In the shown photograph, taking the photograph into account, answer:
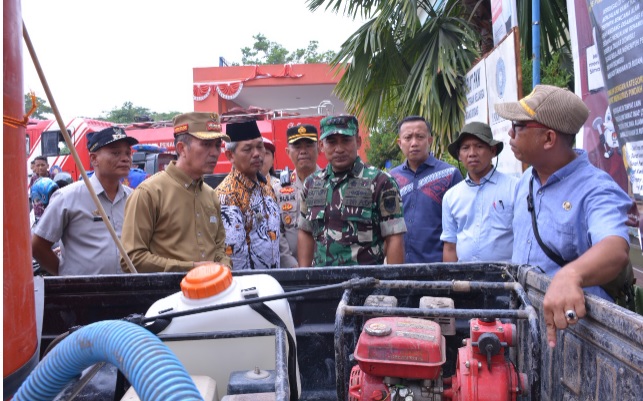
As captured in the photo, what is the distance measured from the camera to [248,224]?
11.5 ft

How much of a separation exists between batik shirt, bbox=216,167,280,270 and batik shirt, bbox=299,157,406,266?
1.98 feet

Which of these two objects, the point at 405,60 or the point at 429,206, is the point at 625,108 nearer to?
the point at 429,206

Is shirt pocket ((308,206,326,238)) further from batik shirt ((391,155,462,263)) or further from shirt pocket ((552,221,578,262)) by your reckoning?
shirt pocket ((552,221,578,262))

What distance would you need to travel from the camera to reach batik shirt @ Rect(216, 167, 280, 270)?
344 centimetres

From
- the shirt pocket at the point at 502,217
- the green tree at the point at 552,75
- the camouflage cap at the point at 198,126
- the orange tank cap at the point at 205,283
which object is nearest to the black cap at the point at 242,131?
the camouflage cap at the point at 198,126

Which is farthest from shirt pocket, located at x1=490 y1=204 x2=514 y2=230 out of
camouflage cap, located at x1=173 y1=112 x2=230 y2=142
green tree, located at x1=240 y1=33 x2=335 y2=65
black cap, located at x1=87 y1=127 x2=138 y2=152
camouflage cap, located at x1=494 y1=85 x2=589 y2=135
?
green tree, located at x1=240 y1=33 x2=335 y2=65

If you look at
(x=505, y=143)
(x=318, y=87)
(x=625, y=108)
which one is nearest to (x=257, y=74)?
(x=318, y=87)

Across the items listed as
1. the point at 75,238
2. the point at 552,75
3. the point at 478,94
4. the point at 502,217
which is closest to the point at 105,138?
the point at 75,238

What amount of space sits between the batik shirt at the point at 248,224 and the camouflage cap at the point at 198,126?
1.79 feet

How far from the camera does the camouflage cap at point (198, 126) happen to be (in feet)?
9.84

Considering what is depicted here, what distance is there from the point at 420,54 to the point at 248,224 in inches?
174

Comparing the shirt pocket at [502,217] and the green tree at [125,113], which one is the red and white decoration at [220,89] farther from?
the green tree at [125,113]

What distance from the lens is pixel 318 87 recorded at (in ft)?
61.2

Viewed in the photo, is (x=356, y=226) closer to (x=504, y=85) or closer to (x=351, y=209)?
(x=351, y=209)
